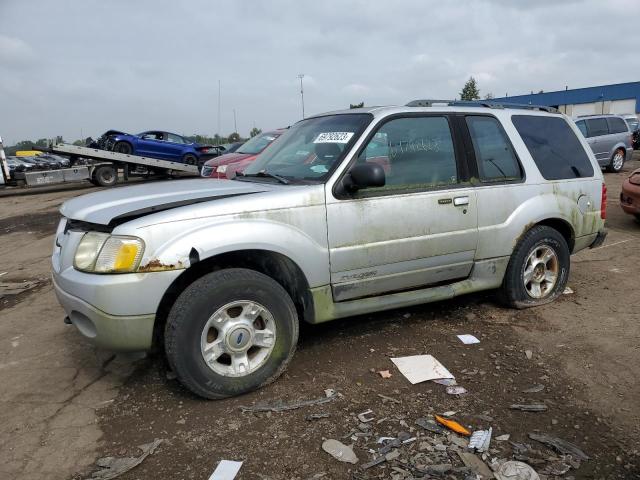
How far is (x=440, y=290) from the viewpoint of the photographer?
3.79 m

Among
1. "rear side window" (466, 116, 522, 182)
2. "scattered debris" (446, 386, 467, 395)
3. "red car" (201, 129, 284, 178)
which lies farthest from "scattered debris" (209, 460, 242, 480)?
"red car" (201, 129, 284, 178)

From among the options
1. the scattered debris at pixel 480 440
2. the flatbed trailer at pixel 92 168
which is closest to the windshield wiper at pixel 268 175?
the scattered debris at pixel 480 440

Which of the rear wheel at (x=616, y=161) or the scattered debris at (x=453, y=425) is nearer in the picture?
the scattered debris at (x=453, y=425)

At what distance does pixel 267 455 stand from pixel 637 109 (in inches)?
2156

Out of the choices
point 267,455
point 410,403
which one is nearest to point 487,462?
point 410,403

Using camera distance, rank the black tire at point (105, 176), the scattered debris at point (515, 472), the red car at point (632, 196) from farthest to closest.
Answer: the black tire at point (105, 176) < the red car at point (632, 196) < the scattered debris at point (515, 472)

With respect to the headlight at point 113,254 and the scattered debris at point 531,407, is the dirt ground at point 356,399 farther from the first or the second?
the headlight at point 113,254

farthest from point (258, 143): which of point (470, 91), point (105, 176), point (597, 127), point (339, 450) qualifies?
point (470, 91)

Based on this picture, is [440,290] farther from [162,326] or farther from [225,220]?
[162,326]

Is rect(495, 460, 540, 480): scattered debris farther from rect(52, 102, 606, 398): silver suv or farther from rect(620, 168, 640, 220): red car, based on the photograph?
A: rect(620, 168, 640, 220): red car

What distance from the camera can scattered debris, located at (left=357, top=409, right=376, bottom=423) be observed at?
2.74 meters

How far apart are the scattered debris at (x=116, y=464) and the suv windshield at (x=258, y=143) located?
8108 millimetres

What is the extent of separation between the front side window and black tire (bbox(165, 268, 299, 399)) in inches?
40.6

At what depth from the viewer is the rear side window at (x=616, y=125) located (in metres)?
15.2
